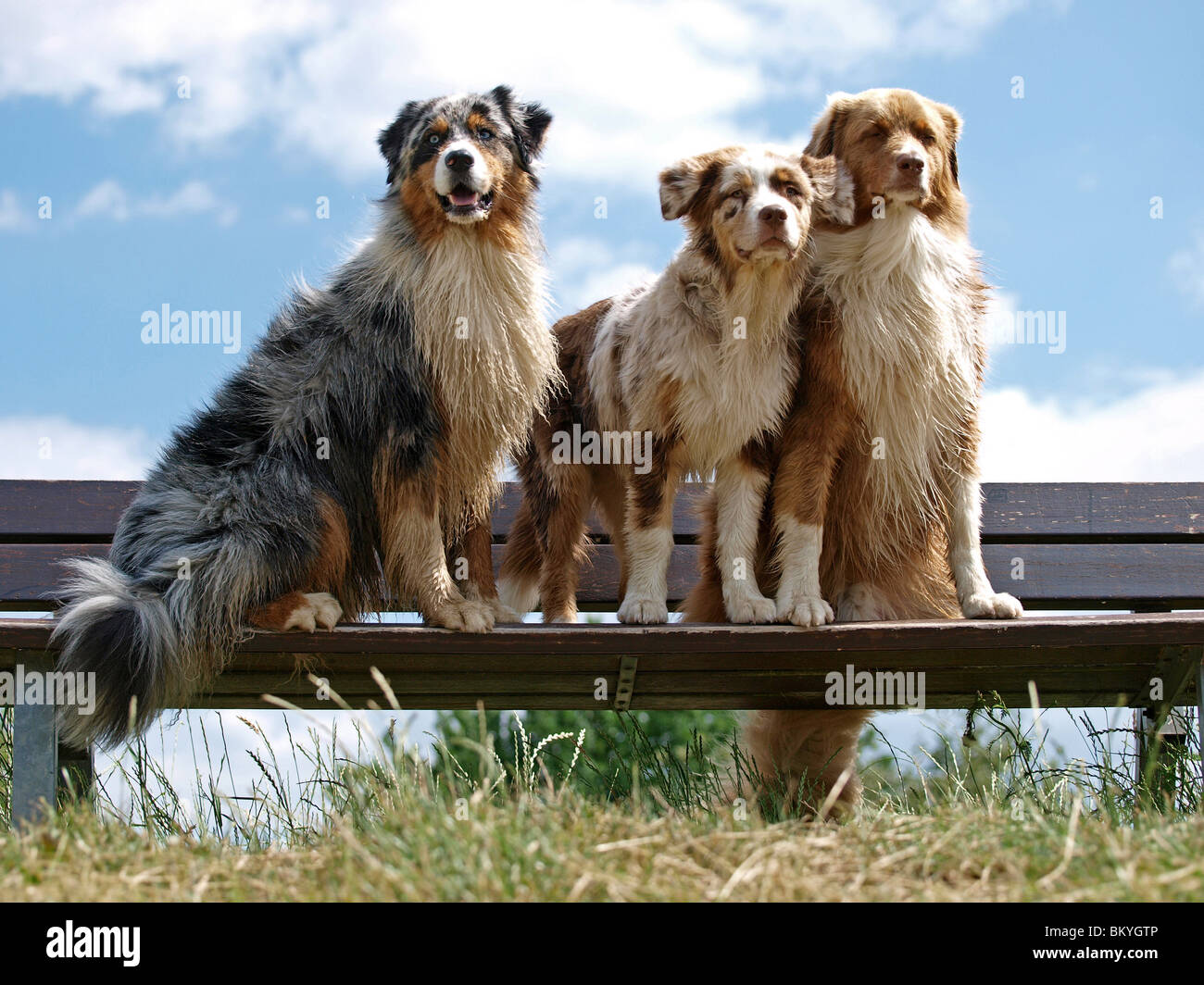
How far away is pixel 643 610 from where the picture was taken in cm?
379

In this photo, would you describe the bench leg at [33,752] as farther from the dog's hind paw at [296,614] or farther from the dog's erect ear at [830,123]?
the dog's erect ear at [830,123]

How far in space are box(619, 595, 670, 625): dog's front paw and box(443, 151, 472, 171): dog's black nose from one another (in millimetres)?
1561

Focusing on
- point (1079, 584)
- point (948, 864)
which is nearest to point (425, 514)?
point (948, 864)

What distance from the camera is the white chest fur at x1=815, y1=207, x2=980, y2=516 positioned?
400 centimetres

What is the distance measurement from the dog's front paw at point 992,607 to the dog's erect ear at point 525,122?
7.38ft

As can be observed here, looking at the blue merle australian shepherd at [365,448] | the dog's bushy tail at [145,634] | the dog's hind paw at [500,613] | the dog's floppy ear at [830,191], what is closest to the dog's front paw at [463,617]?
Result: the blue merle australian shepherd at [365,448]

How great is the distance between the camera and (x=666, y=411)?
394 centimetres

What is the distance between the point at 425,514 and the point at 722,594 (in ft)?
3.61

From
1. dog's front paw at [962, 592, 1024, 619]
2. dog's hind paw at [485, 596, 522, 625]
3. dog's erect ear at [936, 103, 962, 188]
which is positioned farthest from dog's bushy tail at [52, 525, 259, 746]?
dog's erect ear at [936, 103, 962, 188]

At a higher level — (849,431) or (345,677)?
(849,431)

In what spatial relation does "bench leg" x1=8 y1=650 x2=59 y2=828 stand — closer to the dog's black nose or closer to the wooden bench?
the wooden bench

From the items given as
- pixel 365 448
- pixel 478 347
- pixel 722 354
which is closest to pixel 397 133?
pixel 478 347
